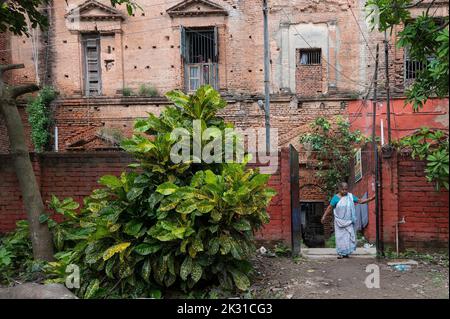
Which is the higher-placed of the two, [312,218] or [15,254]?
[15,254]

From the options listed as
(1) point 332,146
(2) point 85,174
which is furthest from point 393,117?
(2) point 85,174

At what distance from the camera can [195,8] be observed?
38.2 feet

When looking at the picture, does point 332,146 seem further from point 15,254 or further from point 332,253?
point 15,254

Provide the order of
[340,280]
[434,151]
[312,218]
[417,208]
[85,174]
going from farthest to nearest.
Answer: [312,218] < [85,174] < [417,208] < [340,280] < [434,151]

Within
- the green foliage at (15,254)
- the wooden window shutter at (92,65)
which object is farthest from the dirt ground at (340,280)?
the wooden window shutter at (92,65)

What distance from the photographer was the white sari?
6.44 m

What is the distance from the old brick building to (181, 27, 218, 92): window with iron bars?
0.10 ft

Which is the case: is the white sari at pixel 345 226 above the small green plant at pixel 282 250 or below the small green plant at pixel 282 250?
above

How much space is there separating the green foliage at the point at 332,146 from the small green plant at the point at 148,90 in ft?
14.7

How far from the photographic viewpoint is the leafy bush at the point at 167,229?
4.49 metres

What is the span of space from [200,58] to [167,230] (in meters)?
8.30

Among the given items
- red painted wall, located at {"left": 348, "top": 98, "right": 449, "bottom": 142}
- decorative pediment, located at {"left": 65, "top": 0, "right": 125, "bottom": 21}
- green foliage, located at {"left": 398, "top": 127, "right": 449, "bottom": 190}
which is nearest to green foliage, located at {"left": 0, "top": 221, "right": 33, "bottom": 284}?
green foliage, located at {"left": 398, "top": 127, "right": 449, "bottom": 190}

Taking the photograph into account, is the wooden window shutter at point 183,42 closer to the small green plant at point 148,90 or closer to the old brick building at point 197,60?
the old brick building at point 197,60
